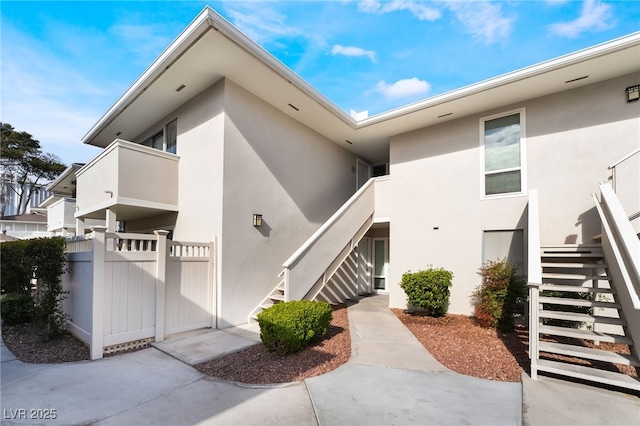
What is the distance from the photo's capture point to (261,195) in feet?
27.2

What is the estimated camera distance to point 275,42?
7387mm

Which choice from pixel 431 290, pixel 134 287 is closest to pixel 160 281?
pixel 134 287

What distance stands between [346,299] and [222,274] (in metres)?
5.25

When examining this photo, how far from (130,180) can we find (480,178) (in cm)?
921

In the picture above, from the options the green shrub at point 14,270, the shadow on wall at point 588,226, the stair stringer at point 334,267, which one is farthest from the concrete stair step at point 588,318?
the green shrub at point 14,270

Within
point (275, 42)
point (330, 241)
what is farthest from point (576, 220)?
point (275, 42)

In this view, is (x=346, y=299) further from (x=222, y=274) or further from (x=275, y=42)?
(x=275, y=42)

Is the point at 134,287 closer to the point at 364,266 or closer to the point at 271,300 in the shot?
the point at 271,300

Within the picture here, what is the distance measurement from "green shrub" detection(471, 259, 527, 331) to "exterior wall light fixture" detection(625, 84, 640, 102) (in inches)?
176

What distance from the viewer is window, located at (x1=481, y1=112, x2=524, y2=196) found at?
7.90 meters

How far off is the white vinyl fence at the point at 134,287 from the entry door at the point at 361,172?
7375 mm

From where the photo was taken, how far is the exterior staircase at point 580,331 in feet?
13.4

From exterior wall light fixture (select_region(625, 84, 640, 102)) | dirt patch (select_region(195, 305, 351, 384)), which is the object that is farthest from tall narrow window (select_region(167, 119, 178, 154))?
exterior wall light fixture (select_region(625, 84, 640, 102))

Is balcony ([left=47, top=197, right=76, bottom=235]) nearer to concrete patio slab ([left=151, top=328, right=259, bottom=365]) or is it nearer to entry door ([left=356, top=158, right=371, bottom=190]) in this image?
concrete patio slab ([left=151, top=328, right=259, bottom=365])
